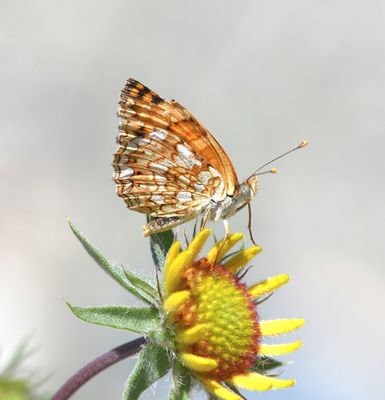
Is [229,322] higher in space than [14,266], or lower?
lower

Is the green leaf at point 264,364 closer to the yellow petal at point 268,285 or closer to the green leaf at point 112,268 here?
the yellow petal at point 268,285

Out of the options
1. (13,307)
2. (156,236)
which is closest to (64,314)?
(13,307)

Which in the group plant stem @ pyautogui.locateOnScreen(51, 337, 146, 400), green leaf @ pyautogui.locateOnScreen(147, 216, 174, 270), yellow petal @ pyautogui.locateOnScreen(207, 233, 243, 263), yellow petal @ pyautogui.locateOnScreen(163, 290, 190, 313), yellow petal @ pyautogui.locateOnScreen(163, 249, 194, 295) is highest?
green leaf @ pyautogui.locateOnScreen(147, 216, 174, 270)

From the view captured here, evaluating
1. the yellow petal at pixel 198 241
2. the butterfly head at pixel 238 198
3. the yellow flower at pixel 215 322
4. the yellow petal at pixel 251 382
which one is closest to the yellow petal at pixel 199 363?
the yellow flower at pixel 215 322

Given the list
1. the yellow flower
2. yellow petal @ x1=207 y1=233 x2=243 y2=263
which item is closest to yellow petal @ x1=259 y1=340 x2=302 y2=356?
the yellow flower

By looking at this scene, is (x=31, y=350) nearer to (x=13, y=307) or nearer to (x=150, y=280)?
(x=150, y=280)

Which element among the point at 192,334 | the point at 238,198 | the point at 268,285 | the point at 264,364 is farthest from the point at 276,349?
the point at 238,198

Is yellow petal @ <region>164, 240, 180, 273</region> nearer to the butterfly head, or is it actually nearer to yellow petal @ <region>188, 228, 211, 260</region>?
yellow petal @ <region>188, 228, 211, 260</region>
